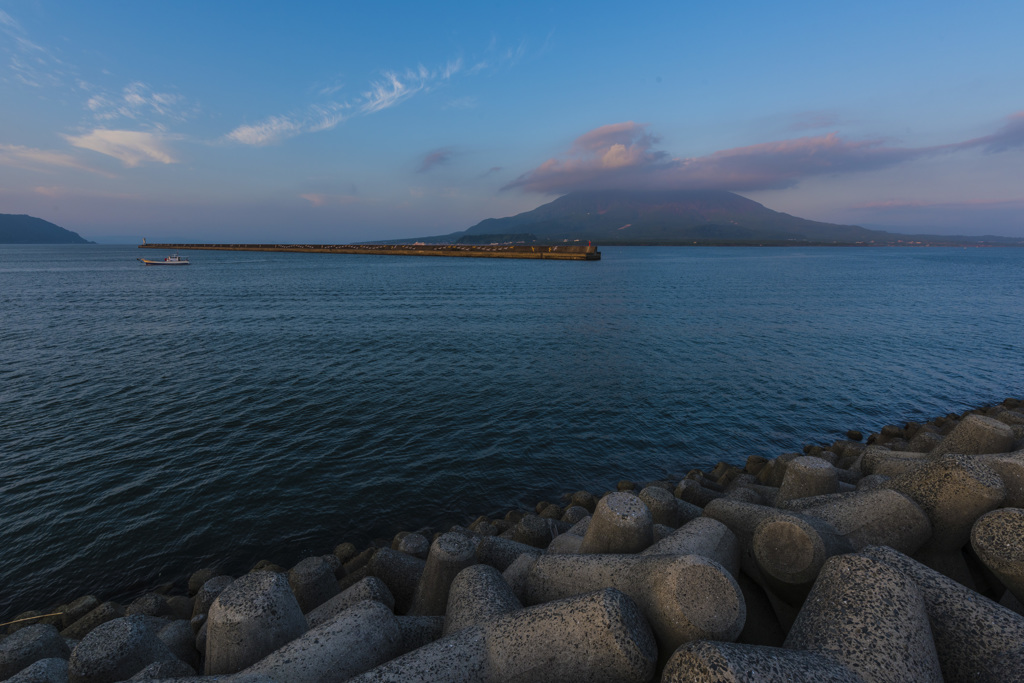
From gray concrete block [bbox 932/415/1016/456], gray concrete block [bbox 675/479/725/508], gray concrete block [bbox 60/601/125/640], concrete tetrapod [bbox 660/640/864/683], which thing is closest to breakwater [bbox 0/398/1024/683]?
concrete tetrapod [bbox 660/640/864/683]

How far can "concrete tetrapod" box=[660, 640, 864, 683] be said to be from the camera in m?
3.13

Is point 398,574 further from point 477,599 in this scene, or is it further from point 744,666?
point 744,666

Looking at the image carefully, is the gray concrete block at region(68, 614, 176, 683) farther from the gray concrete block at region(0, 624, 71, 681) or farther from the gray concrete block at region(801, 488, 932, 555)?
the gray concrete block at region(801, 488, 932, 555)

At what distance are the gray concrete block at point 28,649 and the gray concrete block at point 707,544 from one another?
8908 millimetres

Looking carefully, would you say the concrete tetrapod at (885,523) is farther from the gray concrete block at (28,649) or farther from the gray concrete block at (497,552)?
the gray concrete block at (28,649)

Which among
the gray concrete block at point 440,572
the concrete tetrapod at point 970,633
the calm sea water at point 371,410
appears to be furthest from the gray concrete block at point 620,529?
the calm sea water at point 371,410

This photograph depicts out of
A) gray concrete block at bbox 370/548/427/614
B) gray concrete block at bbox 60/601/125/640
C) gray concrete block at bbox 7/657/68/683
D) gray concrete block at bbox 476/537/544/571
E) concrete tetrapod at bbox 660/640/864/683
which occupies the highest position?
concrete tetrapod at bbox 660/640/864/683


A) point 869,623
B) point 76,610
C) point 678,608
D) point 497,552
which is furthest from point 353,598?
point 76,610

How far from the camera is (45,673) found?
559 cm

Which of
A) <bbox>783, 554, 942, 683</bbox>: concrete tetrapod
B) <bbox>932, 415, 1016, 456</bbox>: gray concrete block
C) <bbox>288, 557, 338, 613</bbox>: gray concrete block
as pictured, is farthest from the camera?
<bbox>932, 415, 1016, 456</bbox>: gray concrete block

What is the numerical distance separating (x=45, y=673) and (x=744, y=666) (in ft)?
26.2

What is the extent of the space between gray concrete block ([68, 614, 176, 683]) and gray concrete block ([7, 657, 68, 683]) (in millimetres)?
198

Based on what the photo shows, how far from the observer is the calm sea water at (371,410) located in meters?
13.1

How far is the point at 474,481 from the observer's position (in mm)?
15562
